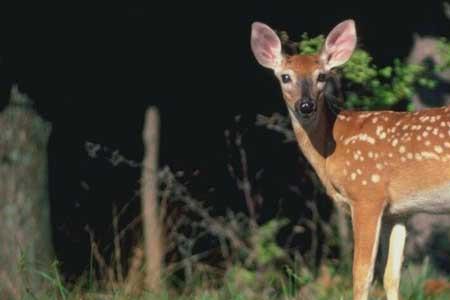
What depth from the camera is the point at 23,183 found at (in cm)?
1129

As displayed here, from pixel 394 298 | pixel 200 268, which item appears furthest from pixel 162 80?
pixel 394 298

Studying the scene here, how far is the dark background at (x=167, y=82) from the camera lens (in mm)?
12523

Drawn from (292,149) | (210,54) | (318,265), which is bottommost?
(318,265)

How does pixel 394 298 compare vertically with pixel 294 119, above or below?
below

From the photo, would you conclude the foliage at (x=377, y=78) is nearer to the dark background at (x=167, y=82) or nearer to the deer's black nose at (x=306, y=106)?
the dark background at (x=167, y=82)

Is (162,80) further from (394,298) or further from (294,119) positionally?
(394,298)

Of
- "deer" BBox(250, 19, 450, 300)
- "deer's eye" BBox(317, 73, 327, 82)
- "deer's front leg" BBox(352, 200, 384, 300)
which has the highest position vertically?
"deer's eye" BBox(317, 73, 327, 82)

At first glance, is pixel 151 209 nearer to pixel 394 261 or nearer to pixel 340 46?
pixel 340 46

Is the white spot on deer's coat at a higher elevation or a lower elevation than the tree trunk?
higher

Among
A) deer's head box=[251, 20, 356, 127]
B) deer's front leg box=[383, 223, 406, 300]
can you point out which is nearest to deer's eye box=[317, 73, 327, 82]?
deer's head box=[251, 20, 356, 127]

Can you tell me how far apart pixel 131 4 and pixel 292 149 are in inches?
86.0

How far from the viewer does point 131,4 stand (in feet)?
41.4

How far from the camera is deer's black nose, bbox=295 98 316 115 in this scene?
9773 mm

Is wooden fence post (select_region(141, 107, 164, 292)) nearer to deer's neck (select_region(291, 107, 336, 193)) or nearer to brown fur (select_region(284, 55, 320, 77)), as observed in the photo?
deer's neck (select_region(291, 107, 336, 193))
